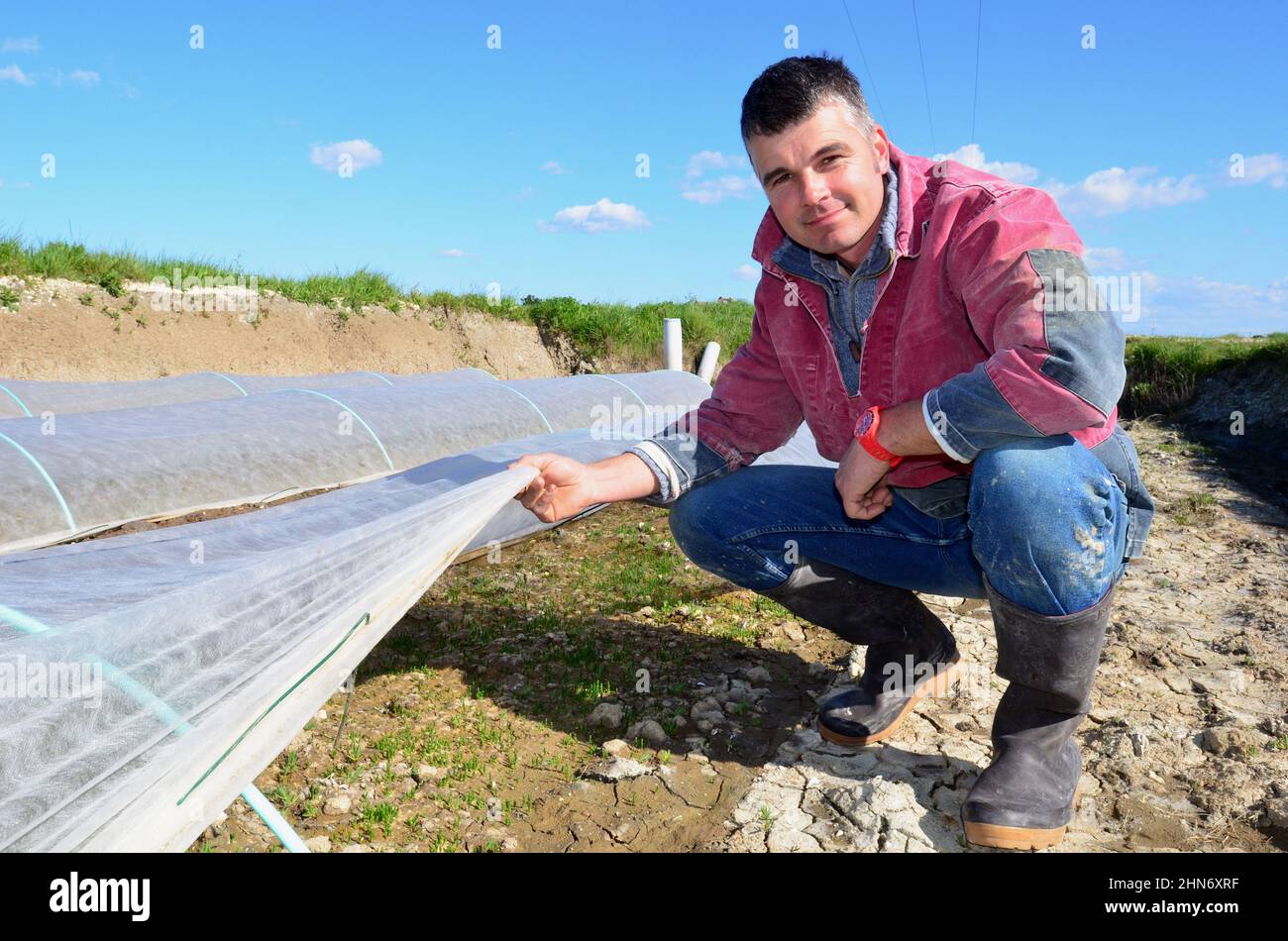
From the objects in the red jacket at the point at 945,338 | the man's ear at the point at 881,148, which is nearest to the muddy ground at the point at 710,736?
the red jacket at the point at 945,338

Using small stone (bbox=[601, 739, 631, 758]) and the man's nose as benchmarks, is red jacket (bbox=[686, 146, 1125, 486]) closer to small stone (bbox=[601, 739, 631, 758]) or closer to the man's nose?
the man's nose

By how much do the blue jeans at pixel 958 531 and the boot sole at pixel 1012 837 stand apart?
1.35 feet

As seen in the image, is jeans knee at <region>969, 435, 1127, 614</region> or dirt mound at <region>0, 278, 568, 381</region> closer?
jeans knee at <region>969, 435, 1127, 614</region>

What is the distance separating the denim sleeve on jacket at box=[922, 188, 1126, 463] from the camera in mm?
1534

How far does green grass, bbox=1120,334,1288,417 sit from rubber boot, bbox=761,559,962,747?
8.88 meters

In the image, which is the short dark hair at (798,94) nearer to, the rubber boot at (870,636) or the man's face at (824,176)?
the man's face at (824,176)

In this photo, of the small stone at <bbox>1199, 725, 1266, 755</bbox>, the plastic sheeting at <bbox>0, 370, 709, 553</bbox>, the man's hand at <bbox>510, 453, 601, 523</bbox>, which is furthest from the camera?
the plastic sheeting at <bbox>0, 370, 709, 553</bbox>

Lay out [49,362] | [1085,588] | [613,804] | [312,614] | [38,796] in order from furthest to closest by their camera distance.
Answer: [49,362] → [613,804] → [1085,588] → [312,614] → [38,796]

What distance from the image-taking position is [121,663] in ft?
4.15

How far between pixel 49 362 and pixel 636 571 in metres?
6.21

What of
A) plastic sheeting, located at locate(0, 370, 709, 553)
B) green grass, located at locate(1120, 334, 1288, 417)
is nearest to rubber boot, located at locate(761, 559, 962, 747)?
plastic sheeting, located at locate(0, 370, 709, 553)

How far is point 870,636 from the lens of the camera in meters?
2.19
